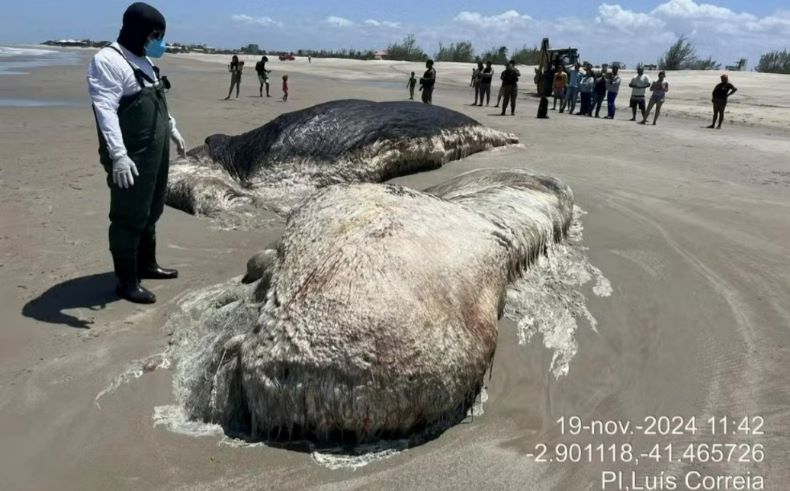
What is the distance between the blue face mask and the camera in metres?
3.94

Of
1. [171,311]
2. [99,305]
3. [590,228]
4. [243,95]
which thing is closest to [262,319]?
[171,311]

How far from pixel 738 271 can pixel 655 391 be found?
195cm

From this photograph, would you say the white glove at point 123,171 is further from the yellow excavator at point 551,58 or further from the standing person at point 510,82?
the yellow excavator at point 551,58

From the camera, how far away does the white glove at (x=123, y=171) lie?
3.61m

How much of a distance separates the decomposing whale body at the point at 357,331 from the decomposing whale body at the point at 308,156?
10.8 ft

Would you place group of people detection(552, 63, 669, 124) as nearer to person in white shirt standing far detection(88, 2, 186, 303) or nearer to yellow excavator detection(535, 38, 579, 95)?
yellow excavator detection(535, 38, 579, 95)

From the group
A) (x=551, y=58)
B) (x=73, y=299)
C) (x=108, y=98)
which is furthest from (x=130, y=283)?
(x=551, y=58)

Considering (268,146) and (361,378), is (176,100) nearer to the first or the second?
(268,146)

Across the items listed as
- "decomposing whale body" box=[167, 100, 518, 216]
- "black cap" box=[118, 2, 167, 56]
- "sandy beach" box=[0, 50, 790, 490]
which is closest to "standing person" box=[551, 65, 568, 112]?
"sandy beach" box=[0, 50, 790, 490]

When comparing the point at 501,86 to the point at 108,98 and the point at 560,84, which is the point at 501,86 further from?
the point at 108,98

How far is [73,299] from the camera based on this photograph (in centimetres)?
407

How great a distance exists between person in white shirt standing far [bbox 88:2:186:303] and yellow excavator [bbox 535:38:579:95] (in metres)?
18.7

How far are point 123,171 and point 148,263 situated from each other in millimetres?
999

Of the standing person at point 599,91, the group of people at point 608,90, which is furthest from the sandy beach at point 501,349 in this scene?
the standing person at point 599,91
